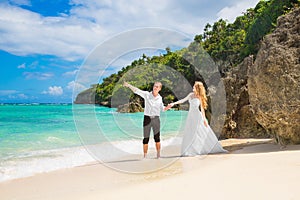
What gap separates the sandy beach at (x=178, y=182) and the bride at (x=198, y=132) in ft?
1.90

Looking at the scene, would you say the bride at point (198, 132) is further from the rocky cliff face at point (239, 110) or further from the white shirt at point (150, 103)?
the rocky cliff face at point (239, 110)

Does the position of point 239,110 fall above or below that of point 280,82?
below

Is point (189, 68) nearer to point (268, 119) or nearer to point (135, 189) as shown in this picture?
point (268, 119)

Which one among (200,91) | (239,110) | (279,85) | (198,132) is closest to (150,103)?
(200,91)

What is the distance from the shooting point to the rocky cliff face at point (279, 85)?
20.9 feet

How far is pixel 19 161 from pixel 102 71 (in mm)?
3818

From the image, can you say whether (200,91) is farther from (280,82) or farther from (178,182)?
(178,182)

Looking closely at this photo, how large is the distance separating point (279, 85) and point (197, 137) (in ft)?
7.77

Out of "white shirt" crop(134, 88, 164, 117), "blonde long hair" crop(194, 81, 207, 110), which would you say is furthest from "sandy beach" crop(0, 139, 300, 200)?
"blonde long hair" crop(194, 81, 207, 110)

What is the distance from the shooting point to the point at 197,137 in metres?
7.33

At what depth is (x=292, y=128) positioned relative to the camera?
659cm

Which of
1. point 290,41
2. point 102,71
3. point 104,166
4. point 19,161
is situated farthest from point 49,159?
point 290,41

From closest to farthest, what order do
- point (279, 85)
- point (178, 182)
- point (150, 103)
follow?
point (178, 182) → point (279, 85) → point (150, 103)

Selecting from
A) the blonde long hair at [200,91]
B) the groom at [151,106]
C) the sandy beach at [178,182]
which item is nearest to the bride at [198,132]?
the blonde long hair at [200,91]
